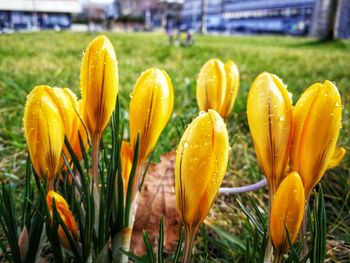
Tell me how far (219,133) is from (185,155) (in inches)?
1.6

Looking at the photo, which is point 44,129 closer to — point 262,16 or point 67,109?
point 67,109

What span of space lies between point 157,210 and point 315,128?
1.29ft

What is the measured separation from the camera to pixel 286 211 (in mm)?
426

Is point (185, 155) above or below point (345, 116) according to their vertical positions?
above

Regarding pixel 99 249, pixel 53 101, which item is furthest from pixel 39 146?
pixel 99 249

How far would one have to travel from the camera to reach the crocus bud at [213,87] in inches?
28.3

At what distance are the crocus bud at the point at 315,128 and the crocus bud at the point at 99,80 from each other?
22 centimetres

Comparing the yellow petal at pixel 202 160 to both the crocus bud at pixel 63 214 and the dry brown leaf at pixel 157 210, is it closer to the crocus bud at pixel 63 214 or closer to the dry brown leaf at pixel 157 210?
the crocus bud at pixel 63 214

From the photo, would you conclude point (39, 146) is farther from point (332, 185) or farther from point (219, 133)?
point (332, 185)

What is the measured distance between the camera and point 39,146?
49 centimetres

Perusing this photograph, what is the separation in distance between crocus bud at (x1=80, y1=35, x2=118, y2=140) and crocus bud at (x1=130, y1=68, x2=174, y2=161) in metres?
0.03

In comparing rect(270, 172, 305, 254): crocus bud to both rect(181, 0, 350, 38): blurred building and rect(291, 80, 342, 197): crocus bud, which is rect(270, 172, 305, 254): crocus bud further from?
rect(181, 0, 350, 38): blurred building

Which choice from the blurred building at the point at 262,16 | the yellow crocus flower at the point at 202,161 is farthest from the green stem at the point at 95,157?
the blurred building at the point at 262,16

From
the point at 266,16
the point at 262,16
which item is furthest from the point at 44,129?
the point at 262,16
